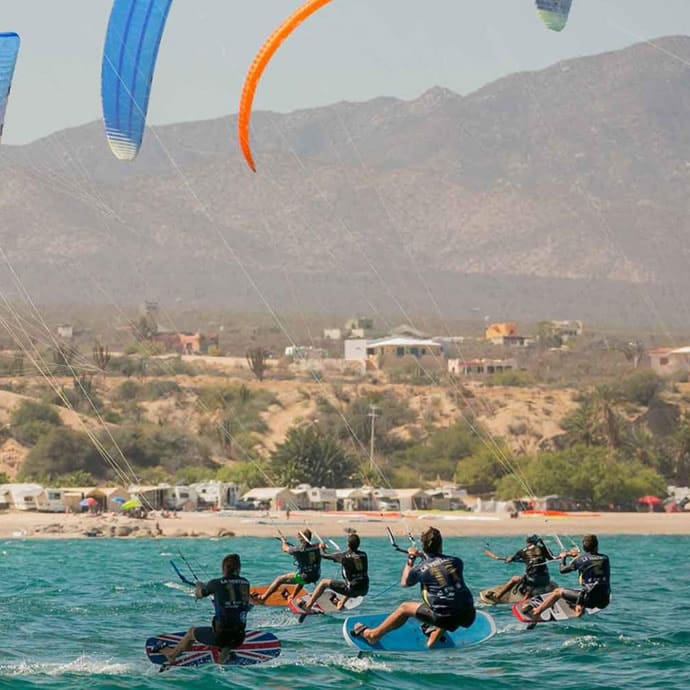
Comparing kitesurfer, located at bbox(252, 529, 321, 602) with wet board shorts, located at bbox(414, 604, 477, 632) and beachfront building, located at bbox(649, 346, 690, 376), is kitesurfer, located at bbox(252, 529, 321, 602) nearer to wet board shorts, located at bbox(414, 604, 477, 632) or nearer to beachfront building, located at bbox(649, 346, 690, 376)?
wet board shorts, located at bbox(414, 604, 477, 632)

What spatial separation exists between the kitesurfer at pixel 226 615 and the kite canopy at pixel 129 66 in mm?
13880

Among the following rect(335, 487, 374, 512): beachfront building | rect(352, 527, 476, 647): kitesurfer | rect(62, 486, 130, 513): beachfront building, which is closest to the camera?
rect(352, 527, 476, 647): kitesurfer

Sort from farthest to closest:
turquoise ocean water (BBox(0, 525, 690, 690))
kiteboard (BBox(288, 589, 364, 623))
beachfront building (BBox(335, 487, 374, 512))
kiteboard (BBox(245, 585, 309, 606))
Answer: beachfront building (BBox(335, 487, 374, 512)), kiteboard (BBox(245, 585, 309, 606)), kiteboard (BBox(288, 589, 364, 623)), turquoise ocean water (BBox(0, 525, 690, 690))

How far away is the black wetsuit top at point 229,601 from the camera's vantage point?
20.6 metres

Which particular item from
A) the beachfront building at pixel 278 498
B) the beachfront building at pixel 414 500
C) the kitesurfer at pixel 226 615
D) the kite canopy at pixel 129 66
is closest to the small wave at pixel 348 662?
the kitesurfer at pixel 226 615

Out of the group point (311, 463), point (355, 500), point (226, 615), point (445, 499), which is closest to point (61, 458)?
point (311, 463)

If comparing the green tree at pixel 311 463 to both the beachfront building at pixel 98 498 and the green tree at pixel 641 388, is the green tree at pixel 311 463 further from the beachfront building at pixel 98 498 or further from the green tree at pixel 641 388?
the green tree at pixel 641 388

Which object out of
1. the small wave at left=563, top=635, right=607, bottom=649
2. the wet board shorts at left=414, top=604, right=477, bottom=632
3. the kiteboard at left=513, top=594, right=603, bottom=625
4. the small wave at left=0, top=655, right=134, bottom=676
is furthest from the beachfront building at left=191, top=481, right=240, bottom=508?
the wet board shorts at left=414, top=604, right=477, bottom=632

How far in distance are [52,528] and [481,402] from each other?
48833 millimetres

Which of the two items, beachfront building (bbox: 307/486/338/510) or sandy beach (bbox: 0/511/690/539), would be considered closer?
sandy beach (bbox: 0/511/690/539)

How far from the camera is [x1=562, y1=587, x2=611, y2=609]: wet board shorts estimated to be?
968 inches

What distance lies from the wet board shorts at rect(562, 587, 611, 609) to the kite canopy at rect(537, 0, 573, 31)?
50.0 ft

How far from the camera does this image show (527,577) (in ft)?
86.4

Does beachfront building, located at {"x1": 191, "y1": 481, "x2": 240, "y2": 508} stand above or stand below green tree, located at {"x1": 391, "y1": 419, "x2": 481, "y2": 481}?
below
